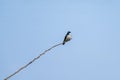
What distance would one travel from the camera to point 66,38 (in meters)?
7.50
